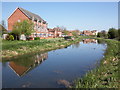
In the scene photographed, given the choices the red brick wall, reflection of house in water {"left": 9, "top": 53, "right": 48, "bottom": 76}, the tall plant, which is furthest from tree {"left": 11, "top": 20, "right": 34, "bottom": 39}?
reflection of house in water {"left": 9, "top": 53, "right": 48, "bottom": 76}

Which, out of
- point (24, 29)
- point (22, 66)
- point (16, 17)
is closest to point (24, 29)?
point (24, 29)

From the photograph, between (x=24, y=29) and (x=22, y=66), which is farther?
(x=24, y=29)

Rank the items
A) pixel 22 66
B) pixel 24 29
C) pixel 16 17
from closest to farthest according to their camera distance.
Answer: pixel 22 66 < pixel 24 29 < pixel 16 17

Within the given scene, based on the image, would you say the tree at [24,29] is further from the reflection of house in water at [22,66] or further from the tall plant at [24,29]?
the reflection of house in water at [22,66]

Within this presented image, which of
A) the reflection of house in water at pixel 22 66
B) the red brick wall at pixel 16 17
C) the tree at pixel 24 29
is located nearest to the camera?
the reflection of house in water at pixel 22 66

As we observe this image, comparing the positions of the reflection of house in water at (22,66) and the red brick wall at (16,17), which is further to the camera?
the red brick wall at (16,17)

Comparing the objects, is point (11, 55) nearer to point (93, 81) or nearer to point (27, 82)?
point (27, 82)

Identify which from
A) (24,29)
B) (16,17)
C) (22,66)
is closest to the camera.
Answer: (22,66)

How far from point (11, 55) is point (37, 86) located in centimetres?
1041

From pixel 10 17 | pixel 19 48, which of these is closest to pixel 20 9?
pixel 10 17

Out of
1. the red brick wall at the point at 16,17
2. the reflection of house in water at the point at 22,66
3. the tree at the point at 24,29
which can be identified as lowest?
the reflection of house in water at the point at 22,66

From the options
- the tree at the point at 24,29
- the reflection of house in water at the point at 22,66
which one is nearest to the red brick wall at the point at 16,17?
the tree at the point at 24,29

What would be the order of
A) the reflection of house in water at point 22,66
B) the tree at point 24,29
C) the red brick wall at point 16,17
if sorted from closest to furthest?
the reflection of house in water at point 22,66
the tree at point 24,29
the red brick wall at point 16,17

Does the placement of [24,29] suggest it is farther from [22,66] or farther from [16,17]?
[22,66]
